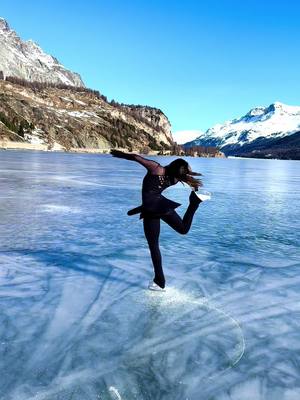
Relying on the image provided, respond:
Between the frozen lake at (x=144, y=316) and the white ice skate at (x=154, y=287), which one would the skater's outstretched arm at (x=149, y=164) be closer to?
the white ice skate at (x=154, y=287)

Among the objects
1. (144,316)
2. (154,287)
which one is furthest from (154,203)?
(144,316)

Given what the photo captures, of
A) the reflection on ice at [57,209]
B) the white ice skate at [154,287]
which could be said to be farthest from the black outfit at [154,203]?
the reflection on ice at [57,209]

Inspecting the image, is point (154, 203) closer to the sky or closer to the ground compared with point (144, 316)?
closer to the sky

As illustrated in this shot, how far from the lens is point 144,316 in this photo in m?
6.38

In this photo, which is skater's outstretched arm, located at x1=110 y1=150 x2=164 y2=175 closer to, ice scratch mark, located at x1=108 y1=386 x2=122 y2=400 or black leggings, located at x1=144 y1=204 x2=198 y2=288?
black leggings, located at x1=144 y1=204 x2=198 y2=288

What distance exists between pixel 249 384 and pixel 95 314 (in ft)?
8.70

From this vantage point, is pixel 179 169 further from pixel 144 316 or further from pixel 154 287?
pixel 144 316

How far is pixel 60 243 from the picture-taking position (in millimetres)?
11062

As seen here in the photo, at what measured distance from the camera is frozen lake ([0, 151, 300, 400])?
4.58m

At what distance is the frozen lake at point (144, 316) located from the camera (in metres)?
4.58

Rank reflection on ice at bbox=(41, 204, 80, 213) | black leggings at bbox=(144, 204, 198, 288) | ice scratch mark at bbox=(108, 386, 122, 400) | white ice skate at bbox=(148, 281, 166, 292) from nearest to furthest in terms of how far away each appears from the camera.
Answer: ice scratch mark at bbox=(108, 386, 122, 400), black leggings at bbox=(144, 204, 198, 288), white ice skate at bbox=(148, 281, 166, 292), reflection on ice at bbox=(41, 204, 80, 213)


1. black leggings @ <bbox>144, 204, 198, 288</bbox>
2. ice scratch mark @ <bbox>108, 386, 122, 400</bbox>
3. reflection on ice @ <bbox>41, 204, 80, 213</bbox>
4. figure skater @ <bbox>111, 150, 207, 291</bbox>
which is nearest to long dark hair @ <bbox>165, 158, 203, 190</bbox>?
figure skater @ <bbox>111, 150, 207, 291</bbox>

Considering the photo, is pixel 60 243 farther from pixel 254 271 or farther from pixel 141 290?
pixel 254 271

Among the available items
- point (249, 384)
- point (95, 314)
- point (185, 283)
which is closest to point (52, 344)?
point (95, 314)
